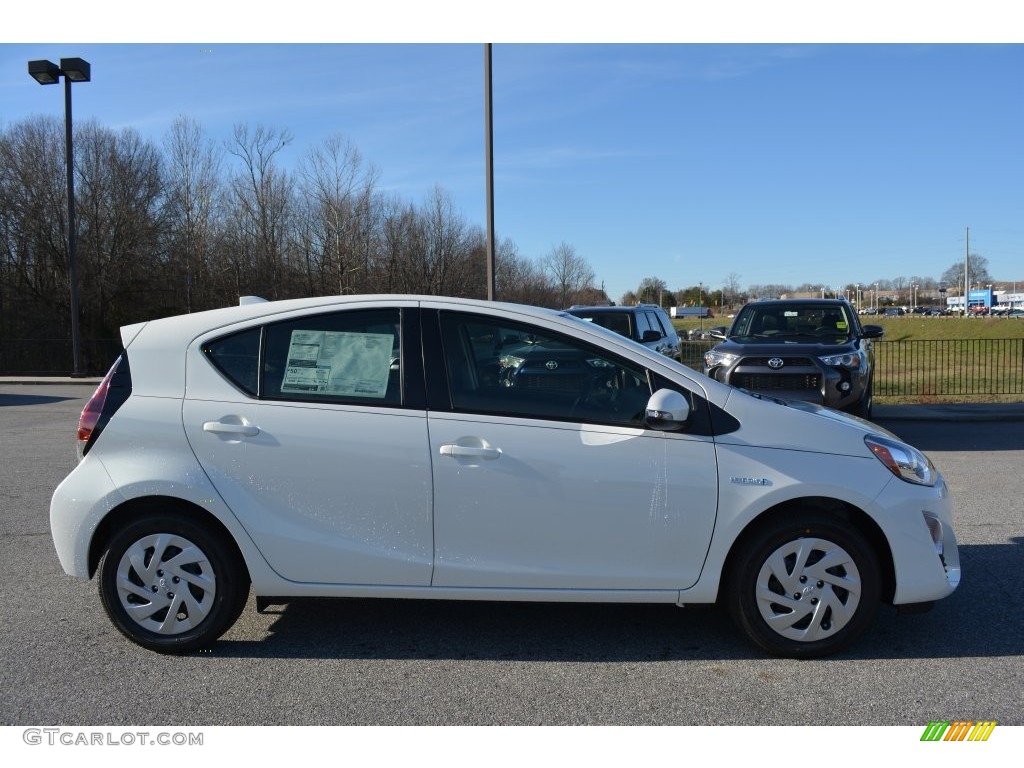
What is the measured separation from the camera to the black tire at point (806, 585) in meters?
4.02

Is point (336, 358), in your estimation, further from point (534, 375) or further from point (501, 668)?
point (501, 668)

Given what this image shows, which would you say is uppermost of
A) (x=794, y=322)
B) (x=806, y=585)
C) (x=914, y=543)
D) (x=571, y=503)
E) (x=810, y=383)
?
(x=794, y=322)

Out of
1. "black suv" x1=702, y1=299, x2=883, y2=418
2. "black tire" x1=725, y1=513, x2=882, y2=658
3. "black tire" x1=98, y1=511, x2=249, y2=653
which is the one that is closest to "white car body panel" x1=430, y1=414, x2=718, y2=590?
"black tire" x1=725, y1=513, x2=882, y2=658

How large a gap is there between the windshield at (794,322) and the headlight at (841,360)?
87 centimetres

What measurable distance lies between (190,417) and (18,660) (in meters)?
1.43

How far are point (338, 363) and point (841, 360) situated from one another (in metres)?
7.86

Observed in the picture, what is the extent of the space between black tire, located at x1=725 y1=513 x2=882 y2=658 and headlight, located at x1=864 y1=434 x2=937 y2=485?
0.37m

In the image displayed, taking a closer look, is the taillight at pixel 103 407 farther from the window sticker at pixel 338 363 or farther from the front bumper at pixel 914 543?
the front bumper at pixel 914 543

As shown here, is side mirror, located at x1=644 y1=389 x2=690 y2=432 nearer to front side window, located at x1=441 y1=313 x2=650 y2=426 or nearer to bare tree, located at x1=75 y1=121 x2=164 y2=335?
front side window, located at x1=441 y1=313 x2=650 y2=426

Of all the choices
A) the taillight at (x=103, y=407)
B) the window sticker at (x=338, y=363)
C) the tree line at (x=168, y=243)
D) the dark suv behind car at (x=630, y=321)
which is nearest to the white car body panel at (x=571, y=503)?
the window sticker at (x=338, y=363)

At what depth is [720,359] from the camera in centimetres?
1098
